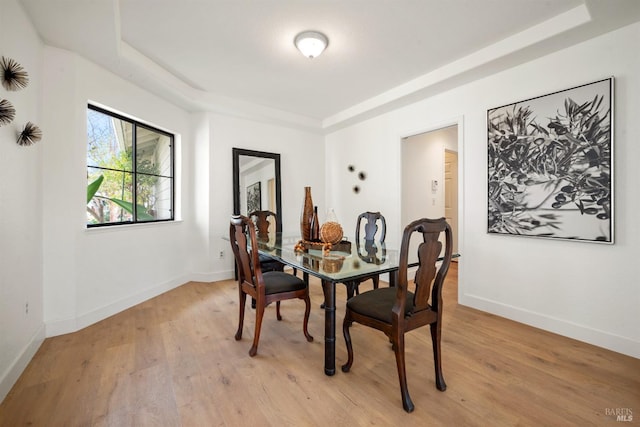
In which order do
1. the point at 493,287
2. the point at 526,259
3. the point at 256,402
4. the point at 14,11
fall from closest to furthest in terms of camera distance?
the point at 256,402
the point at 14,11
the point at 526,259
the point at 493,287

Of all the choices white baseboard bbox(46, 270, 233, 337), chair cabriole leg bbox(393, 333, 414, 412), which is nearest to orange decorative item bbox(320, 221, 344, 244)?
chair cabriole leg bbox(393, 333, 414, 412)

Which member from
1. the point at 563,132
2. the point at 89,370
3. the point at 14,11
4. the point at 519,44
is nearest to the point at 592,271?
the point at 563,132

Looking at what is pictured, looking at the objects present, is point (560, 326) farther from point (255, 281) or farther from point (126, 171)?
point (126, 171)

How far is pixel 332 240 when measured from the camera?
7.48 ft

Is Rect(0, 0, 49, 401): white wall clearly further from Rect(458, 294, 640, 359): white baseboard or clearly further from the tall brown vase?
Rect(458, 294, 640, 359): white baseboard

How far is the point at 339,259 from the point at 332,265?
0.65 feet

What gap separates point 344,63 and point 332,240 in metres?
1.88

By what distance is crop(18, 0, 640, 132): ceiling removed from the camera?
2.01 m

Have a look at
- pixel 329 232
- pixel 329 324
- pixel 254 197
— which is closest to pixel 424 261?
pixel 329 324

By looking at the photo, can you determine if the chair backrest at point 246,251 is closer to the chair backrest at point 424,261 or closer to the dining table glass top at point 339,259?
the dining table glass top at point 339,259

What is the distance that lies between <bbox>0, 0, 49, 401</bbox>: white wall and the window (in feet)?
1.78

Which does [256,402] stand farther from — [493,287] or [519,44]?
[519,44]

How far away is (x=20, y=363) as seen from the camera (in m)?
1.78

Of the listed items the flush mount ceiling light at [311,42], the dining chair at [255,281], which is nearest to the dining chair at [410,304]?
the dining chair at [255,281]
